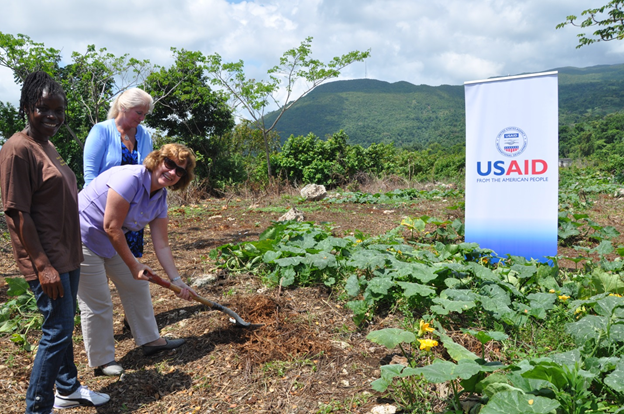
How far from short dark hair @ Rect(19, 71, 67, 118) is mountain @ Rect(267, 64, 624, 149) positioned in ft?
257

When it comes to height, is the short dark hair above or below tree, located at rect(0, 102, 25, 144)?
below

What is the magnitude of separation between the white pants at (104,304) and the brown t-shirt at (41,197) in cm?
43

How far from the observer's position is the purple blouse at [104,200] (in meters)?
2.39

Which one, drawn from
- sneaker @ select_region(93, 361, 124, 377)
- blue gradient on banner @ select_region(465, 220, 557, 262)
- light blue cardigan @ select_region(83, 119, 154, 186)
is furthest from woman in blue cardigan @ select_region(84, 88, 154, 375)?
blue gradient on banner @ select_region(465, 220, 557, 262)

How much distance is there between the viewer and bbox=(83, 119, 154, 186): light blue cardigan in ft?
9.05

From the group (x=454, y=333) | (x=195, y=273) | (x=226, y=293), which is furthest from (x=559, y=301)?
(x=195, y=273)

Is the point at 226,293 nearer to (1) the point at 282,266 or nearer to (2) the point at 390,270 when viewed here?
(1) the point at 282,266

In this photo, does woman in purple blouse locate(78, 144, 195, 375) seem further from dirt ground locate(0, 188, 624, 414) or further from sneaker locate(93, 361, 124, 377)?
dirt ground locate(0, 188, 624, 414)

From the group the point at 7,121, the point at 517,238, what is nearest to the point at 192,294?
the point at 517,238

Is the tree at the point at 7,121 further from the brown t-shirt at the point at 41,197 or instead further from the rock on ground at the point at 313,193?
the brown t-shirt at the point at 41,197

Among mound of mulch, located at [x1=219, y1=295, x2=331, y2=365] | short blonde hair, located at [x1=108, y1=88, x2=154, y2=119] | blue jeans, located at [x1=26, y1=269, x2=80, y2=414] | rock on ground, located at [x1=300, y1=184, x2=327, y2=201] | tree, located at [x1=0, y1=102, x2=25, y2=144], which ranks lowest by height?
mound of mulch, located at [x1=219, y1=295, x2=331, y2=365]

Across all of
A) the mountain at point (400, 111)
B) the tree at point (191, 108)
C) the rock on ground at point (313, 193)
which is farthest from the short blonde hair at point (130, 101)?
the mountain at point (400, 111)

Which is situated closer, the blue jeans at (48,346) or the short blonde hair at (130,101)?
the blue jeans at (48,346)

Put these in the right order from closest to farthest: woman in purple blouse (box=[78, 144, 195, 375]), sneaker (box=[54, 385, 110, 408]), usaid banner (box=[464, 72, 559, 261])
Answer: sneaker (box=[54, 385, 110, 408]) → woman in purple blouse (box=[78, 144, 195, 375]) → usaid banner (box=[464, 72, 559, 261])
